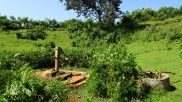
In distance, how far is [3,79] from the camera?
10.1m

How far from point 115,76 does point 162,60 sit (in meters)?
9.50

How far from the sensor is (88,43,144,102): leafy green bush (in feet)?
41.2

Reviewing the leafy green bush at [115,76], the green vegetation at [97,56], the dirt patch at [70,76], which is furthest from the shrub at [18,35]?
the leafy green bush at [115,76]

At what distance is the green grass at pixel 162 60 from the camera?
13102 mm

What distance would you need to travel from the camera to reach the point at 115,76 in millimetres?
12977

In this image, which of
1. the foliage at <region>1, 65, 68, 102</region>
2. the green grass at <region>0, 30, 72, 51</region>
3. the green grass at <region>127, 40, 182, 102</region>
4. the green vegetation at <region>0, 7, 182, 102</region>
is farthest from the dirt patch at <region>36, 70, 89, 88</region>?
the green grass at <region>0, 30, 72, 51</region>

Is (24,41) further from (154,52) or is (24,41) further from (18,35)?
(154,52)

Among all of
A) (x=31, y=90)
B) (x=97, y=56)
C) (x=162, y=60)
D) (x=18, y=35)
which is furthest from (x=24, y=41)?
(x=31, y=90)

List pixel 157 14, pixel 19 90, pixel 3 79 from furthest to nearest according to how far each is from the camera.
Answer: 1. pixel 157 14
2. pixel 3 79
3. pixel 19 90

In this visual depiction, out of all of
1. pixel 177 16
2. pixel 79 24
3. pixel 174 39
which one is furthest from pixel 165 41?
pixel 79 24

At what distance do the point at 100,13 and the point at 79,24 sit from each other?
294 cm

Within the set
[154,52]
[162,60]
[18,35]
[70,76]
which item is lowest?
[70,76]

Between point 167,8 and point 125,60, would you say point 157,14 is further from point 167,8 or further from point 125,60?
point 125,60

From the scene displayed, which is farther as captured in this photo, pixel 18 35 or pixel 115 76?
pixel 18 35
